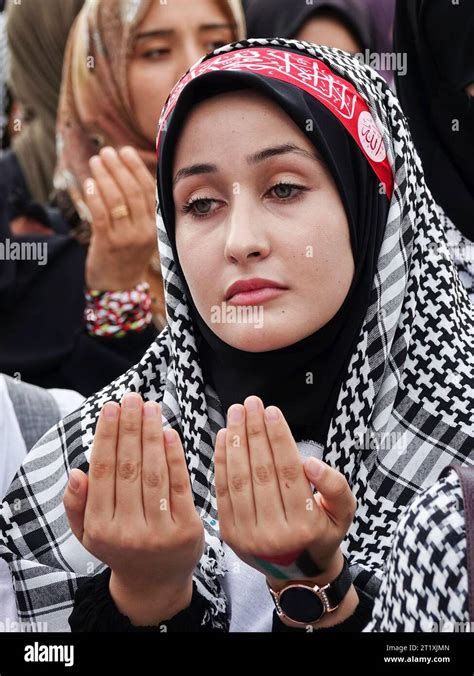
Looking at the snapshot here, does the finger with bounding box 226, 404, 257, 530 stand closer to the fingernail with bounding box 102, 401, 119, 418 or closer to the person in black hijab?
the fingernail with bounding box 102, 401, 119, 418

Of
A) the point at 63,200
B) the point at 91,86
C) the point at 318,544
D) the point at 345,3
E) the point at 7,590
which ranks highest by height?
the point at 345,3

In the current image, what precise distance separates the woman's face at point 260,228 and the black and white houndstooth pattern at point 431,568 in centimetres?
66

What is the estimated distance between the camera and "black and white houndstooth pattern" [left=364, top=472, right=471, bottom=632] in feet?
4.49

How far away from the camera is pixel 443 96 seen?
2969 millimetres

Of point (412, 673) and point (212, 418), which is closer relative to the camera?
point (412, 673)

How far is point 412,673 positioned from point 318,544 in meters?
0.24

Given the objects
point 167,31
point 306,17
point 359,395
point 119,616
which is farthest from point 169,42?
point 119,616

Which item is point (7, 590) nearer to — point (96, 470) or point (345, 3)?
point (96, 470)

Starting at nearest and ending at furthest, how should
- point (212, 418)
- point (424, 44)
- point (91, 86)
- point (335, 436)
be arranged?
point (335, 436) < point (212, 418) < point (424, 44) < point (91, 86)

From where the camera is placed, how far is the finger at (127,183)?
3238mm

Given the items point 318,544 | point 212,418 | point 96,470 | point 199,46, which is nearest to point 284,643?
point 318,544

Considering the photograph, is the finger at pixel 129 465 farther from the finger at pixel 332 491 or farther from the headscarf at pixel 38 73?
the headscarf at pixel 38 73

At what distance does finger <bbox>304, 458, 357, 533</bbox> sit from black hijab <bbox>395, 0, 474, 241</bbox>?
Result: 138 centimetres

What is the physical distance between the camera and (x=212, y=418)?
87.5 inches
